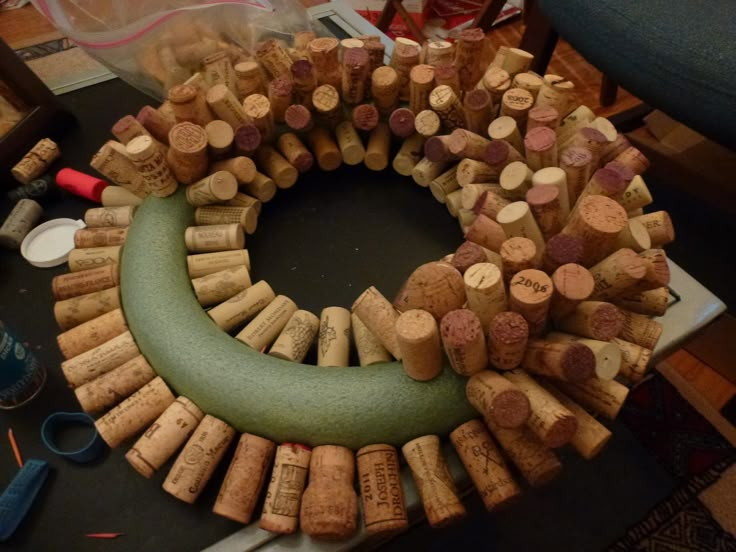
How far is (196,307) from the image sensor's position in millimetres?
962

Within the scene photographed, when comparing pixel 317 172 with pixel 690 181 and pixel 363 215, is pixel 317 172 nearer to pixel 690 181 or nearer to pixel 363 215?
pixel 363 215

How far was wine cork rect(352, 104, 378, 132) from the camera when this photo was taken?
46.7 inches

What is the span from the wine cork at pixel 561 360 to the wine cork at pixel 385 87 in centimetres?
63

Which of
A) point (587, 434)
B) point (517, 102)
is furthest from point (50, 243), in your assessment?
point (587, 434)

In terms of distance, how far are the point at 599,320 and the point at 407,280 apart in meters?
0.31

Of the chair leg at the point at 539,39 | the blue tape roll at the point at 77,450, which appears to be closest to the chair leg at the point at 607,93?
the chair leg at the point at 539,39

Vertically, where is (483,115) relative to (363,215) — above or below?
above

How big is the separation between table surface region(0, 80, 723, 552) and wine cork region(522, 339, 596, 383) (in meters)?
0.21

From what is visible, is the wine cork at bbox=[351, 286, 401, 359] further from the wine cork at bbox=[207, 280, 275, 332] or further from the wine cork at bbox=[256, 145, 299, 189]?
the wine cork at bbox=[256, 145, 299, 189]

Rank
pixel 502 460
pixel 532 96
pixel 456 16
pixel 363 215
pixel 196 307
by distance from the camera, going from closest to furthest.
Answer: pixel 502 460
pixel 196 307
pixel 532 96
pixel 363 215
pixel 456 16

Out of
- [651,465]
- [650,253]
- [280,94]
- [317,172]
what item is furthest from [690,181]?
[280,94]

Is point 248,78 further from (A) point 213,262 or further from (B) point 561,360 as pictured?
(B) point 561,360

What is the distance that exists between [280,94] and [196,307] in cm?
→ 47

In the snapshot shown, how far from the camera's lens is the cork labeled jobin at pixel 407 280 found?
0.78m
